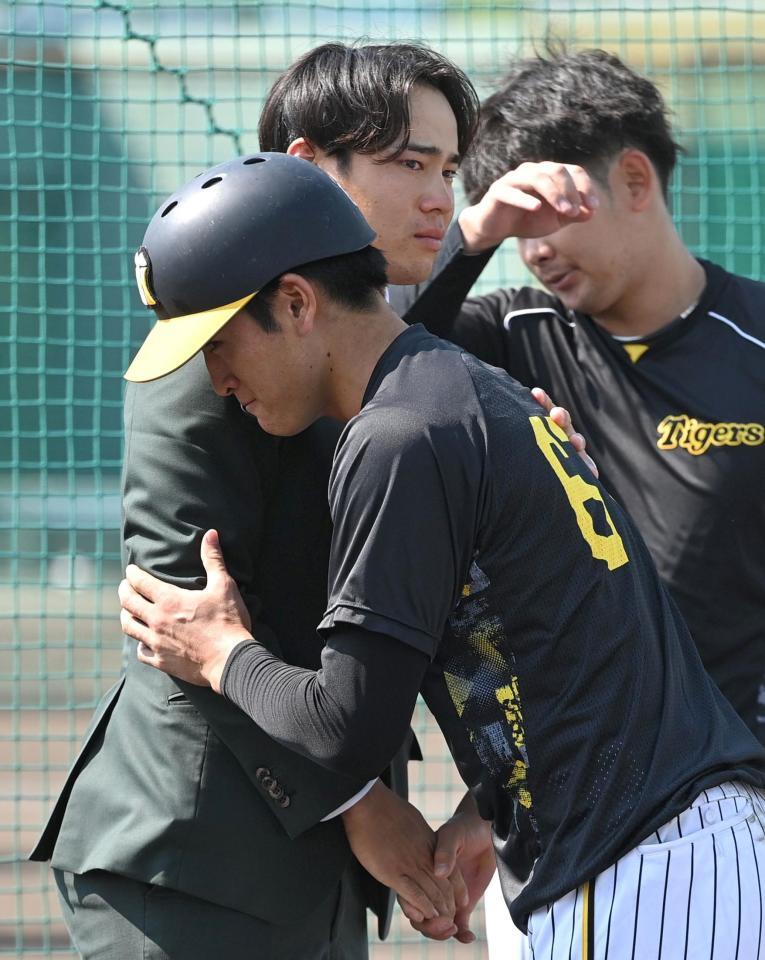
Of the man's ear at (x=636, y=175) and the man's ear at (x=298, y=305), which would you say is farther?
the man's ear at (x=636, y=175)

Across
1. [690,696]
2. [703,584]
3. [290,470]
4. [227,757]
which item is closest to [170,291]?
[290,470]

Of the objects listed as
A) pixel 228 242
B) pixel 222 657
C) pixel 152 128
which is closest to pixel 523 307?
pixel 228 242

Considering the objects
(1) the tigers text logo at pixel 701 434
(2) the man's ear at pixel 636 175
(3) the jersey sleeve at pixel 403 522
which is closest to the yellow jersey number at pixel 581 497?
(3) the jersey sleeve at pixel 403 522

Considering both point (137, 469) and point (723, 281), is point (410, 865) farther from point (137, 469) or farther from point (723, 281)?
point (723, 281)

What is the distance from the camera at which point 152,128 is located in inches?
194

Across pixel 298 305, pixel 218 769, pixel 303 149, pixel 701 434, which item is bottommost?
pixel 218 769

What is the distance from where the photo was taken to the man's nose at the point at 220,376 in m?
1.90

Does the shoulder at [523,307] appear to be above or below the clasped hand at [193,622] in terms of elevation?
above

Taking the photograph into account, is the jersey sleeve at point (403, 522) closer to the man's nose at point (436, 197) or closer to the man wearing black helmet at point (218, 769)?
the man wearing black helmet at point (218, 769)

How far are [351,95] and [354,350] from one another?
721mm

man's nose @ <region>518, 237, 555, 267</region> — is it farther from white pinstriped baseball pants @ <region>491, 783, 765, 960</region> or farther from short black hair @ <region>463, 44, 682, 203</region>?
white pinstriped baseball pants @ <region>491, 783, 765, 960</region>

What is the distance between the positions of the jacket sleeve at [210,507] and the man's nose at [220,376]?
0.27 ft

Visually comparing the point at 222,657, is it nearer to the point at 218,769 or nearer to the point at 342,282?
the point at 218,769

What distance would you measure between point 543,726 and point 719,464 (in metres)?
1.18
